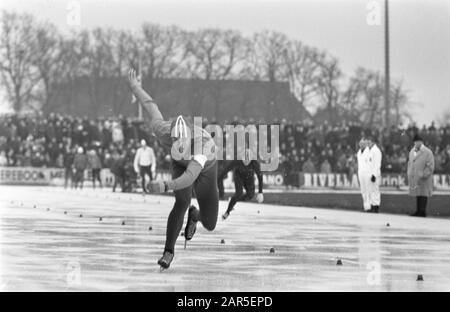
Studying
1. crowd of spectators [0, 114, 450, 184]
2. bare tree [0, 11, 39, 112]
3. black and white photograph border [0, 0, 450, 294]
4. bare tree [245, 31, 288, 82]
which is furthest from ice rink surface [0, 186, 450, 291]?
bare tree [245, 31, 288, 82]

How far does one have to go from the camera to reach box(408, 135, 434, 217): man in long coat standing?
24578mm

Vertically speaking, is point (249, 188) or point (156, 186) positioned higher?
point (156, 186)

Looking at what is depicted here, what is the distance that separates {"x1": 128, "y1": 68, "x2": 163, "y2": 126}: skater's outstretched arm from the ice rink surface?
1.67 metres

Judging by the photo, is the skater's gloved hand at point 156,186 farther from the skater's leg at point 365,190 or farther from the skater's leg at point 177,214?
the skater's leg at point 365,190

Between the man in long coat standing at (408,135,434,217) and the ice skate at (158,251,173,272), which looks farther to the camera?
Result: the man in long coat standing at (408,135,434,217)

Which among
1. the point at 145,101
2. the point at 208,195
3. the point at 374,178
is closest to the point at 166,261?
the point at 208,195

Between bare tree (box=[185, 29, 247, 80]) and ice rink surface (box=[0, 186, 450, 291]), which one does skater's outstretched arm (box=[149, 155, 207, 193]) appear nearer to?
ice rink surface (box=[0, 186, 450, 291])

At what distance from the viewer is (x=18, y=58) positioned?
265 ft

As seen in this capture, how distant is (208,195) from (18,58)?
229ft

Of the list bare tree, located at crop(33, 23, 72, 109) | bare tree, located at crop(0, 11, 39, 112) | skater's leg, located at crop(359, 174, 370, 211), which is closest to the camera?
skater's leg, located at crop(359, 174, 370, 211)

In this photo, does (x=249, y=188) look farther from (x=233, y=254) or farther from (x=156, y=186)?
(x=156, y=186)

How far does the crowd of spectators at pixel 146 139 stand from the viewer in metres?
48.1

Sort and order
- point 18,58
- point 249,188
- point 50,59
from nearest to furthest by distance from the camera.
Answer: point 249,188 < point 18,58 < point 50,59
